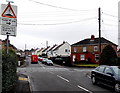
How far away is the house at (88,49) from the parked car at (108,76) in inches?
1529

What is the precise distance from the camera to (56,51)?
286 feet

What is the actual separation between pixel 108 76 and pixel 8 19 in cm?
716

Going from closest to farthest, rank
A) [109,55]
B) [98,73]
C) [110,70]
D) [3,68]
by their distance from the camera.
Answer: [3,68]
[110,70]
[98,73]
[109,55]

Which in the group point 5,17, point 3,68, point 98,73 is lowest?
point 98,73

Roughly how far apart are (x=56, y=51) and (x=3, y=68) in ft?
264

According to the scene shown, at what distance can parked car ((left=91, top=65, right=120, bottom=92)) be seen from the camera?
10.9 m

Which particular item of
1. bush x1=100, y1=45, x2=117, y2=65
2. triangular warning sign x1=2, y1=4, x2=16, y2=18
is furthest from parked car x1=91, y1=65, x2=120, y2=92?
bush x1=100, y1=45, x2=117, y2=65

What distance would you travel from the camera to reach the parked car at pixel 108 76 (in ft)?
35.9

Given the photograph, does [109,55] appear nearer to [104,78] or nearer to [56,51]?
[104,78]

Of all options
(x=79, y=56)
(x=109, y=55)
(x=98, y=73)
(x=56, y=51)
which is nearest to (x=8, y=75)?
(x=98, y=73)

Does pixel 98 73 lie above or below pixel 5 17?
below

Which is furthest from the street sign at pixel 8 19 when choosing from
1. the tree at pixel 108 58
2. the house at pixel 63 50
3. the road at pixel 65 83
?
the house at pixel 63 50

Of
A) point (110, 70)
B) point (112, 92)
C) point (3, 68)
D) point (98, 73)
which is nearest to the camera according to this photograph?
point (3, 68)

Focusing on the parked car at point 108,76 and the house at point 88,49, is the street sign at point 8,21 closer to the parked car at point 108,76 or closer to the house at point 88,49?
the parked car at point 108,76
